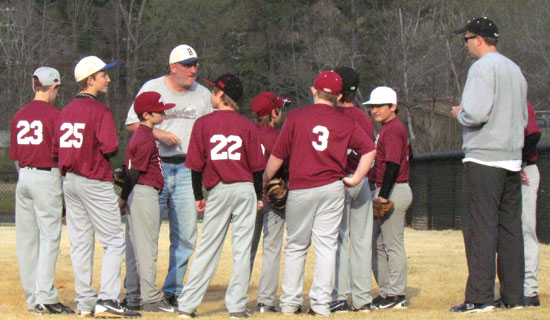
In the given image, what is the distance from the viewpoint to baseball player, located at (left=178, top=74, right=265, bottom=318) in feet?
20.9

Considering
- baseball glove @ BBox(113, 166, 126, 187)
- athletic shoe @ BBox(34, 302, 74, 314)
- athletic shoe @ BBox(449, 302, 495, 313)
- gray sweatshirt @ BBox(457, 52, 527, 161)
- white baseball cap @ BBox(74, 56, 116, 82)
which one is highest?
white baseball cap @ BBox(74, 56, 116, 82)

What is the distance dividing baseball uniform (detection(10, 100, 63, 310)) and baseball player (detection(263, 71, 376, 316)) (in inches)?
73.9

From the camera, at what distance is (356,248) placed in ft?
22.8

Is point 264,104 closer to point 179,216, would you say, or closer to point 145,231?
point 179,216

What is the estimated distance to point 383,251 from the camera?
7.47m

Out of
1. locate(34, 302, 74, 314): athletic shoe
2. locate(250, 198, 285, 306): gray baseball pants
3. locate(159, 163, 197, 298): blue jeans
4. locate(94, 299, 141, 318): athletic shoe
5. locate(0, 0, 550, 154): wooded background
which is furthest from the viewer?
locate(0, 0, 550, 154): wooded background

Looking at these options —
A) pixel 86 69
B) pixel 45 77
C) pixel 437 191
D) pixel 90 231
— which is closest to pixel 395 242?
pixel 90 231

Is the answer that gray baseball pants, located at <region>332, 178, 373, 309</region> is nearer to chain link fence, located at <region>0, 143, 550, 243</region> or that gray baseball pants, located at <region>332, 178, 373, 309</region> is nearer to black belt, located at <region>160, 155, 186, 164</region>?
black belt, located at <region>160, 155, 186, 164</region>

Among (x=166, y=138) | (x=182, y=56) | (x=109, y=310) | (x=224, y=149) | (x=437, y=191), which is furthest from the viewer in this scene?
(x=437, y=191)

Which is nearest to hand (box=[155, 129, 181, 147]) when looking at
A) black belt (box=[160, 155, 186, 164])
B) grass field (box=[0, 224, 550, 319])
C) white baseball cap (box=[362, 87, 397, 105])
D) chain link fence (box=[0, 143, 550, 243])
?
black belt (box=[160, 155, 186, 164])

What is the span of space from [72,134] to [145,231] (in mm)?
1082

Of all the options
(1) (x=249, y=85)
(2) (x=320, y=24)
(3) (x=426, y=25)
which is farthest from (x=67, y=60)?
(3) (x=426, y=25)

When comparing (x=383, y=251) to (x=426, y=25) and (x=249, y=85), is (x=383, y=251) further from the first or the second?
(x=249, y=85)

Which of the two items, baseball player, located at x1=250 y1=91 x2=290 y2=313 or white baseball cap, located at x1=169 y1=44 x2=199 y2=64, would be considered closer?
baseball player, located at x1=250 y1=91 x2=290 y2=313
